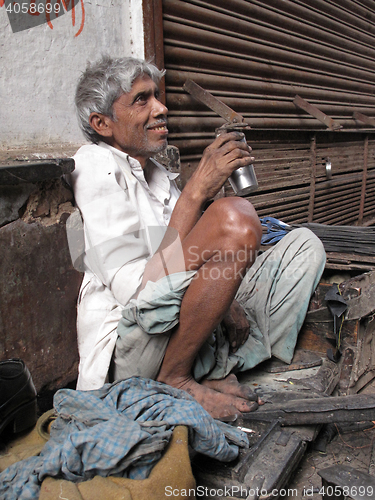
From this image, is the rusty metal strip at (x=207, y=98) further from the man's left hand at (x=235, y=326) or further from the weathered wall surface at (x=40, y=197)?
the man's left hand at (x=235, y=326)

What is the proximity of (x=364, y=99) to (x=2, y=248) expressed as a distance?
18.4 ft

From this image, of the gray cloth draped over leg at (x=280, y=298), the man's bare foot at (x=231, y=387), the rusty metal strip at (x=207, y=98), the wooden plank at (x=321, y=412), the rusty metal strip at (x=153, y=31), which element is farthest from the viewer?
the rusty metal strip at (x=207, y=98)

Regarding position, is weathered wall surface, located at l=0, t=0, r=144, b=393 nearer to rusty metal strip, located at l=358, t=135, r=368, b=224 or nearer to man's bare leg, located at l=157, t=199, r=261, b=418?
man's bare leg, located at l=157, t=199, r=261, b=418

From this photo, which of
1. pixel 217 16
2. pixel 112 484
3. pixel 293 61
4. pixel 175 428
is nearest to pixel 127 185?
pixel 175 428

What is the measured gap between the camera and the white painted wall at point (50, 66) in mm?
1890

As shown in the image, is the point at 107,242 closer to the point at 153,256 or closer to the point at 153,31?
the point at 153,256

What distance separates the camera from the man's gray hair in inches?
73.6

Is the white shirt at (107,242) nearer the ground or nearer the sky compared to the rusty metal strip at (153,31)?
nearer the ground

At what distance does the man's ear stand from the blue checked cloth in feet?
3.74

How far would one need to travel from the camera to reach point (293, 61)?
4254mm

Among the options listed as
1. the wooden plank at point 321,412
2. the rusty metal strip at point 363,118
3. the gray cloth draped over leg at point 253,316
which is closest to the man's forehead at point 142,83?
the gray cloth draped over leg at point 253,316

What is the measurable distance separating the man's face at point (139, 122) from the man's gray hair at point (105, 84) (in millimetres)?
29

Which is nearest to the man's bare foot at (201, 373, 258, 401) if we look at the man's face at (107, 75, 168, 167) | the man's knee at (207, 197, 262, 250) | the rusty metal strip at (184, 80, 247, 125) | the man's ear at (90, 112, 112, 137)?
the man's knee at (207, 197, 262, 250)

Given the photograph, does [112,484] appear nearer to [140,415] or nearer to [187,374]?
[140,415]
